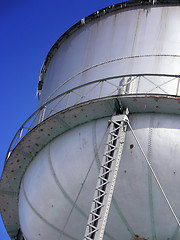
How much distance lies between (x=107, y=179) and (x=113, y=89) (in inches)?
75.0

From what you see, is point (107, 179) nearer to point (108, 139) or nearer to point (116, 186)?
point (116, 186)

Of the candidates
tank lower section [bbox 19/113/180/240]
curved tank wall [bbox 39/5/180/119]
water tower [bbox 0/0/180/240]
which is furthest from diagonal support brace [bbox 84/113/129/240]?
curved tank wall [bbox 39/5/180/119]

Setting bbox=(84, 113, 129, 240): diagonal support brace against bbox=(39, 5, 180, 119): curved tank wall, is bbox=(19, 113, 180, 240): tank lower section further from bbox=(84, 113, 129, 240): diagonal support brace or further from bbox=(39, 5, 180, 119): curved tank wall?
bbox=(39, 5, 180, 119): curved tank wall

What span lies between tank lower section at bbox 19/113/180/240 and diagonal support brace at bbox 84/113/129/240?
0.26 meters

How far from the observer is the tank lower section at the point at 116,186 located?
Answer: 9617 mm

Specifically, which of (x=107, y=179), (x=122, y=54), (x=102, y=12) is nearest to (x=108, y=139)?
(x=107, y=179)

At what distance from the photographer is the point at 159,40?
1080 centimetres

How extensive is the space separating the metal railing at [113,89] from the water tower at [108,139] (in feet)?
0.06

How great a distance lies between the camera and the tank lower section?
962cm

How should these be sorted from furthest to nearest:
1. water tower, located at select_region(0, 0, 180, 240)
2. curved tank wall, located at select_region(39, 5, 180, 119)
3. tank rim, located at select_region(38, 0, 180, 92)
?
tank rim, located at select_region(38, 0, 180, 92)
curved tank wall, located at select_region(39, 5, 180, 119)
water tower, located at select_region(0, 0, 180, 240)

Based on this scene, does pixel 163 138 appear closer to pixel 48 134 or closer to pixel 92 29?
pixel 48 134

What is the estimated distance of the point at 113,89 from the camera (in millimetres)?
10430

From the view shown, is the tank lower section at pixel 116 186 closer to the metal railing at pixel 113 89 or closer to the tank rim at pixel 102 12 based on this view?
the metal railing at pixel 113 89

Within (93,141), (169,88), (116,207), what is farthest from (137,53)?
(116,207)
